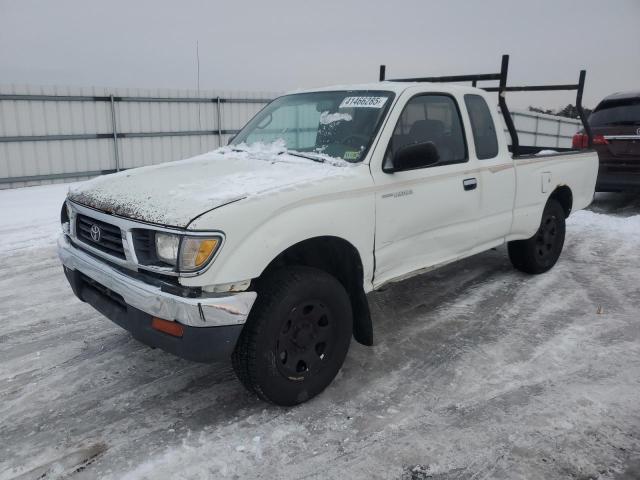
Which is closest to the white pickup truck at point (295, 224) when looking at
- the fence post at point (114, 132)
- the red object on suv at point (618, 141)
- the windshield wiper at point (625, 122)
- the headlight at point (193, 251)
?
the headlight at point (193, 251)

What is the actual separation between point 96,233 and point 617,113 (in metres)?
8.64

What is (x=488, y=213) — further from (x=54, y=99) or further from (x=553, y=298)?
(x=54, y=99)

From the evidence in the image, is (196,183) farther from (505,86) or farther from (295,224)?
(505,86)

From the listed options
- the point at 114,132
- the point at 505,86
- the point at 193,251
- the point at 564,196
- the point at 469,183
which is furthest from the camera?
the point at 114,132

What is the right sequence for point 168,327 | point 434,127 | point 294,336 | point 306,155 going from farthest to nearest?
point 434,127, point 306,155, point 294,336, point 168,327

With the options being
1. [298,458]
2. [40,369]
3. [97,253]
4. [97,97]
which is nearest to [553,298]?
[298,458]

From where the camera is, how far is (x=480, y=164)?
14.4 feet

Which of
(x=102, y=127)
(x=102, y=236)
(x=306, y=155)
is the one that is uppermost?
(x=306, y=155)

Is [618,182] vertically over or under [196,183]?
under

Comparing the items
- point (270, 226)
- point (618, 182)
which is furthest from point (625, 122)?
point (270, 226)

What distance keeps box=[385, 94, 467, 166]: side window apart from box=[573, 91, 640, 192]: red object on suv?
5.16 metres

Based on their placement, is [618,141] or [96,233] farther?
[618,141]

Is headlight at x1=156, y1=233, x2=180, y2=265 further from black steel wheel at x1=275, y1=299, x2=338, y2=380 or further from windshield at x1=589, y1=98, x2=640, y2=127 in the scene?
windshield at x1=589, y1=98, x2=640, y2=127

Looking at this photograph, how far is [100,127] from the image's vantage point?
12664 millimetres
